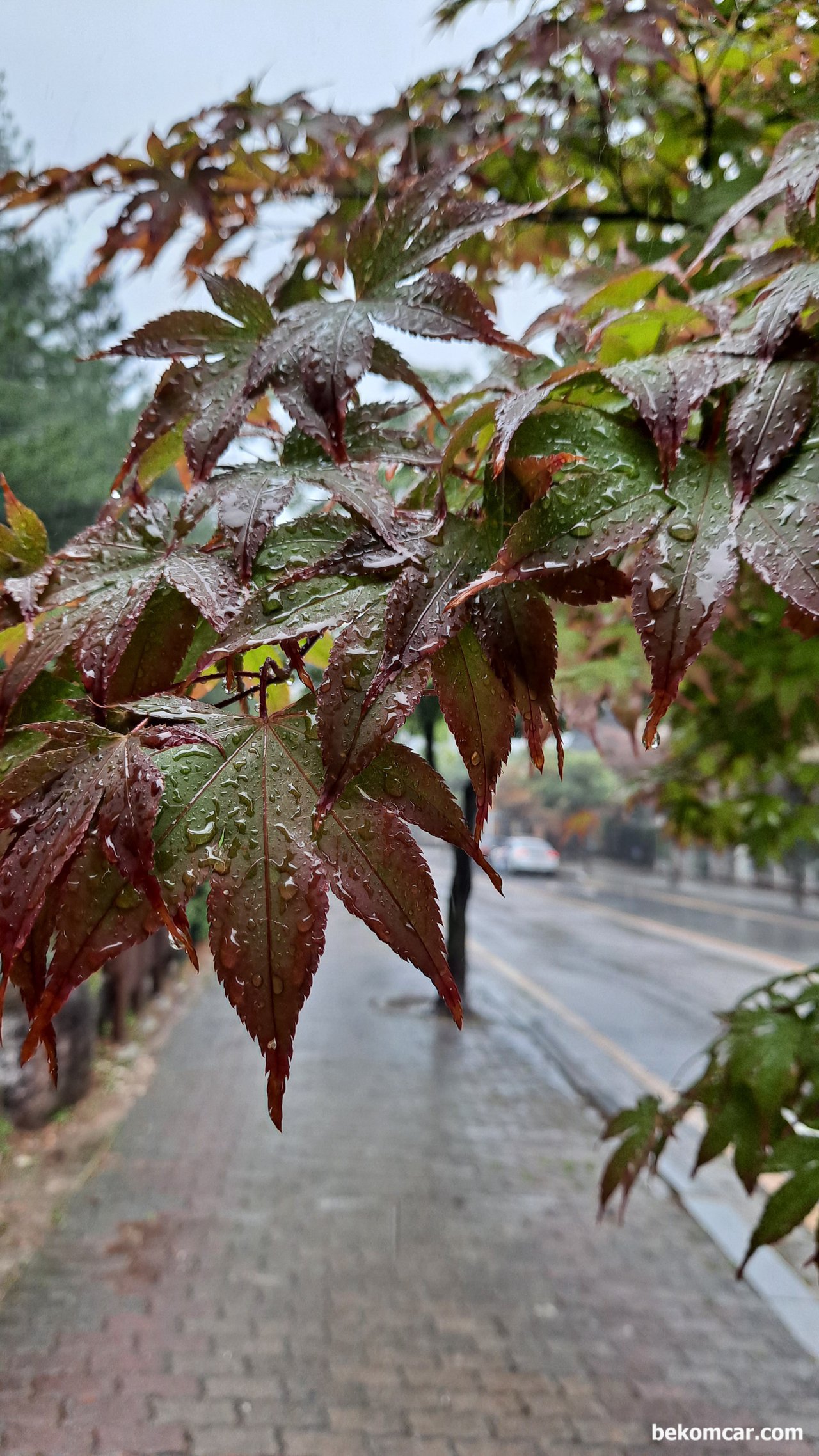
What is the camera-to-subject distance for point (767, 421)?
542mm

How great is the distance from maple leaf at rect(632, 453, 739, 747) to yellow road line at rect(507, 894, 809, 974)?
326 inches

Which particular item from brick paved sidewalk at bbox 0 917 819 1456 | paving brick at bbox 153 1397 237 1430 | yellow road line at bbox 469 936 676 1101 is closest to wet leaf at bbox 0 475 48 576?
brick paved sidewalk at bbox 0 917 819 1456

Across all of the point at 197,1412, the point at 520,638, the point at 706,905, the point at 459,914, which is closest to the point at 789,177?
the point at 520,638

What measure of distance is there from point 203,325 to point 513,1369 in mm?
2713

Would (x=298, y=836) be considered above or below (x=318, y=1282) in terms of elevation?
above

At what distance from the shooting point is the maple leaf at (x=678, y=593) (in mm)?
476

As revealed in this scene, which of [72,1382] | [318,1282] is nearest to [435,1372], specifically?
[318,1282]

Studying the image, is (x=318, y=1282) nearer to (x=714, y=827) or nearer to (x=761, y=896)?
(x=714, y=827)

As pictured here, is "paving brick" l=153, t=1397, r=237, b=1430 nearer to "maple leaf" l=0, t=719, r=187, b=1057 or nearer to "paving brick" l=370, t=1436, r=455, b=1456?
"paving brick" l=370, t=1436, r=455, b=1456

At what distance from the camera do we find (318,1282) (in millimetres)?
2820

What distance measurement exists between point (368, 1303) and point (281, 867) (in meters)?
2.76

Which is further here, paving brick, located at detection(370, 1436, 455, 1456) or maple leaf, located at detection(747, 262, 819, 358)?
paving brick, located at detection(370, 1436, 455, 1456)

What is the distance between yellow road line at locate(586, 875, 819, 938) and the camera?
11328 mm

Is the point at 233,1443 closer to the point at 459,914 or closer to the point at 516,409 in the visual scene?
the point at 516,409
